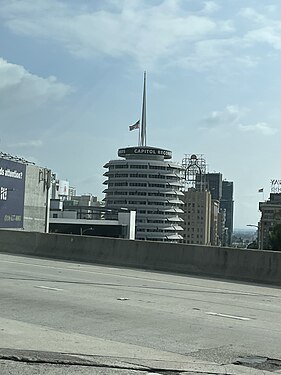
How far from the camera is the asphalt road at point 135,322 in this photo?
820cm

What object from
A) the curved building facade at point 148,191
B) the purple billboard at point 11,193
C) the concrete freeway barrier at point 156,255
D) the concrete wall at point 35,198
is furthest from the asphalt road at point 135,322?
the curved building facade at point 148,191

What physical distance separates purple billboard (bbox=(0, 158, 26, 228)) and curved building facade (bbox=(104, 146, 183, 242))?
110 m

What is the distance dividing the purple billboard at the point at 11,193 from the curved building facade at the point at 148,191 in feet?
360

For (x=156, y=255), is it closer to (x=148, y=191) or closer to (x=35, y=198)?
(x=35, y=198)

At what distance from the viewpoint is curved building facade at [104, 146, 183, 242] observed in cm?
17725

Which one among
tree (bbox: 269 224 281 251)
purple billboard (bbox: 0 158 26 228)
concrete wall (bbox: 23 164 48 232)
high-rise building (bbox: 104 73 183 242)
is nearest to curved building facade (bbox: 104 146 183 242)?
high-rise building (bbox: 104 73 183 242)

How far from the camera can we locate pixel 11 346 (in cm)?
866

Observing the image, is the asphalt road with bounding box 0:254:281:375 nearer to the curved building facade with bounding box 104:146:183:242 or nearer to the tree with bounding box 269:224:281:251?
the tree with bounding box 269:224:281:251

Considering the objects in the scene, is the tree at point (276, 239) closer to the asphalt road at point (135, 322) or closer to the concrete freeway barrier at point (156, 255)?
the concrete freeway barrier at point (156, 255)

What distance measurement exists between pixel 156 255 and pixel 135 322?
1218 centimetres

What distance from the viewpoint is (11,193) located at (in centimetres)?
6300

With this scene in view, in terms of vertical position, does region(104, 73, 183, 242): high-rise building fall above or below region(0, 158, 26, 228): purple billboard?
above

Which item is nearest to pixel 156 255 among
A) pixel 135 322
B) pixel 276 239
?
pixel 135 322

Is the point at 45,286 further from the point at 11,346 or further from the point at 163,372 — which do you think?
the point at 163,372
